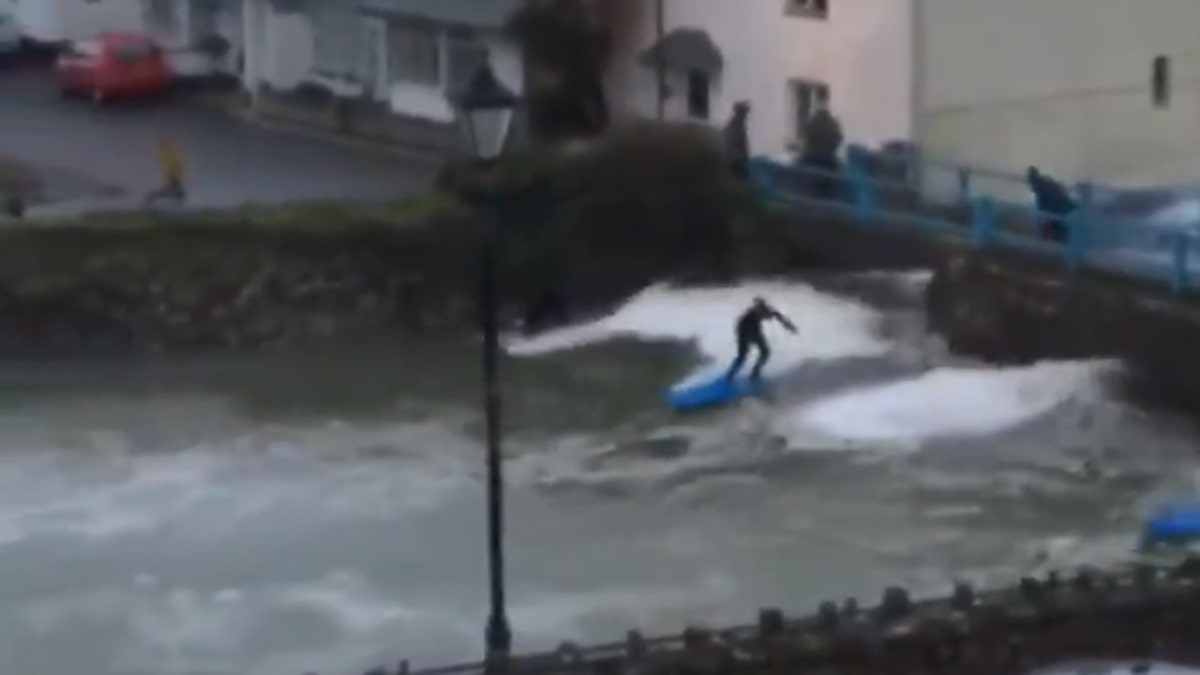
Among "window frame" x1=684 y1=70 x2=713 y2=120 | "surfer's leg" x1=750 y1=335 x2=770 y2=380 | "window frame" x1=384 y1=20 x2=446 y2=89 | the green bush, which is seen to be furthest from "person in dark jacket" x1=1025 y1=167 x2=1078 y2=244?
"window frame" x1=384 y1=20 x2=446 y2=89

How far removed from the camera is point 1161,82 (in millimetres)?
35750

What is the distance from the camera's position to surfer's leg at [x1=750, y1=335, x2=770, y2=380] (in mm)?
29875

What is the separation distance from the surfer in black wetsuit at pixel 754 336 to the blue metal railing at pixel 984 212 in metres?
2.59

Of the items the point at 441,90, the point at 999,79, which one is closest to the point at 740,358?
the point at 999,79

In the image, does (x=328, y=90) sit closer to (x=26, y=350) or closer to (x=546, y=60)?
(x=546, y=60)

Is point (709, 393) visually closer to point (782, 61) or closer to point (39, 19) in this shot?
point (782, 61)

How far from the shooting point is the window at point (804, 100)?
36.3 meters

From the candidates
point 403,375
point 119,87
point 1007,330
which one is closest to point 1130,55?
point 1007,330

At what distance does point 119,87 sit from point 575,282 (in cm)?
1339

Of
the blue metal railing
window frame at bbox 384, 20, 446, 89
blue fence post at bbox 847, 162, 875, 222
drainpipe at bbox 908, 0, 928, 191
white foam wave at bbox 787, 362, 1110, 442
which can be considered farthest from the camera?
window frame at bbox 384, 20, 446, 89

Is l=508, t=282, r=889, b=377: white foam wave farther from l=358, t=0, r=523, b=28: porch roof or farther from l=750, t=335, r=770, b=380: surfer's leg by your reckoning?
l=358, t=0, r=523, b=28: porch roof

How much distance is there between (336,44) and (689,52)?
763 cm

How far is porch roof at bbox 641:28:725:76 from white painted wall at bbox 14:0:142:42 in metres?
14.1

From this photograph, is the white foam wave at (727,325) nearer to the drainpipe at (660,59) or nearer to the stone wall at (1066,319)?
the stone wall at (1066,319)
